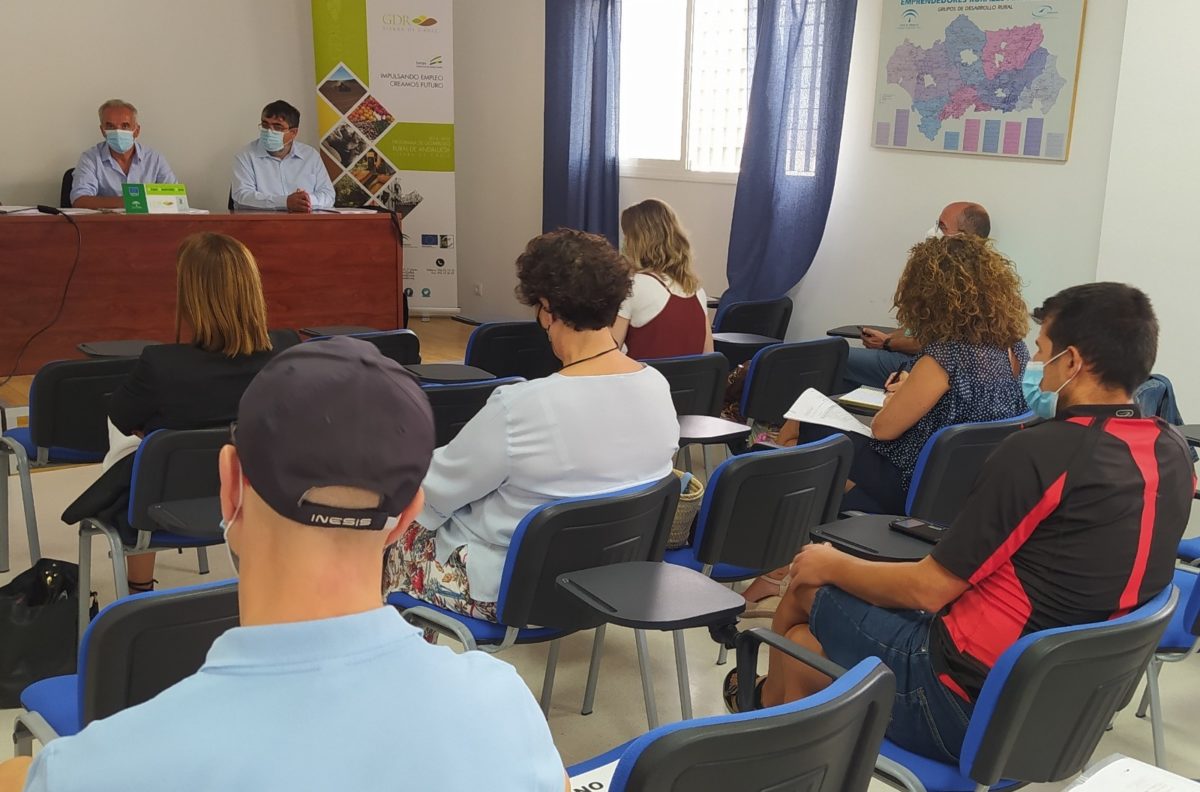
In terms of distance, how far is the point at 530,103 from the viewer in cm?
823

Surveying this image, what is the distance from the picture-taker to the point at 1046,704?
1787 millimetres

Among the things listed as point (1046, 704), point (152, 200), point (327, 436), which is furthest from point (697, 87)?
point (327, 436)

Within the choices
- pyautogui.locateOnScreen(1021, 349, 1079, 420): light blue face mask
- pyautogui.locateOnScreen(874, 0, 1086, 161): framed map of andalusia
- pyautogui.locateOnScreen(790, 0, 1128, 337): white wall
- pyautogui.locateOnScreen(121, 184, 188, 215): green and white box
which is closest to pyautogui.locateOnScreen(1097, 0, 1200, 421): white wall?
pyautogui.locateOnScreen(790, 0, 1128, 337): white wall

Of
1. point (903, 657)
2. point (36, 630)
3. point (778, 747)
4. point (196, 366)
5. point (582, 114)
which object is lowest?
point (36, 630)

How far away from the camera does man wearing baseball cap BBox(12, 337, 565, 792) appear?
0.83 metres

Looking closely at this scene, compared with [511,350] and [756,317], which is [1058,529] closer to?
[511,350]

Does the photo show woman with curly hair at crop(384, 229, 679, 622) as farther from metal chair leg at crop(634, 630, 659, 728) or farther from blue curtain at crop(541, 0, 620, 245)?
blue curtain at crop(541, 0, 620, 245)

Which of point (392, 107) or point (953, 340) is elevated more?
point (392, 107)

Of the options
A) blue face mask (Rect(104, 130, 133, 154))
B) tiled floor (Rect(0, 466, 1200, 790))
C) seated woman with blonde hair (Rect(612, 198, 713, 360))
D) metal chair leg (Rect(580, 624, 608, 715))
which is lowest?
tiled floor (Rect(0, 466, 1200, 790))

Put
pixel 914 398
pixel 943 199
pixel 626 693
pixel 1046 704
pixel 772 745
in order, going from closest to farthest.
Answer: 1. pixel 772 745
2. pixel 1046 704
3. pixel 626 693
4. pixel 914 398
5. pixel 943 199

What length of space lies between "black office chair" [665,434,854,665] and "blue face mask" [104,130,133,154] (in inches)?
209

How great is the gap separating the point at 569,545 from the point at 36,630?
1479mm

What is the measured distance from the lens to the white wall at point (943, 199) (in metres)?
4.78

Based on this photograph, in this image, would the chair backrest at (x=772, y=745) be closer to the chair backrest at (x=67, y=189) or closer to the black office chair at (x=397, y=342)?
the black office chair at (x=397, y=342)
